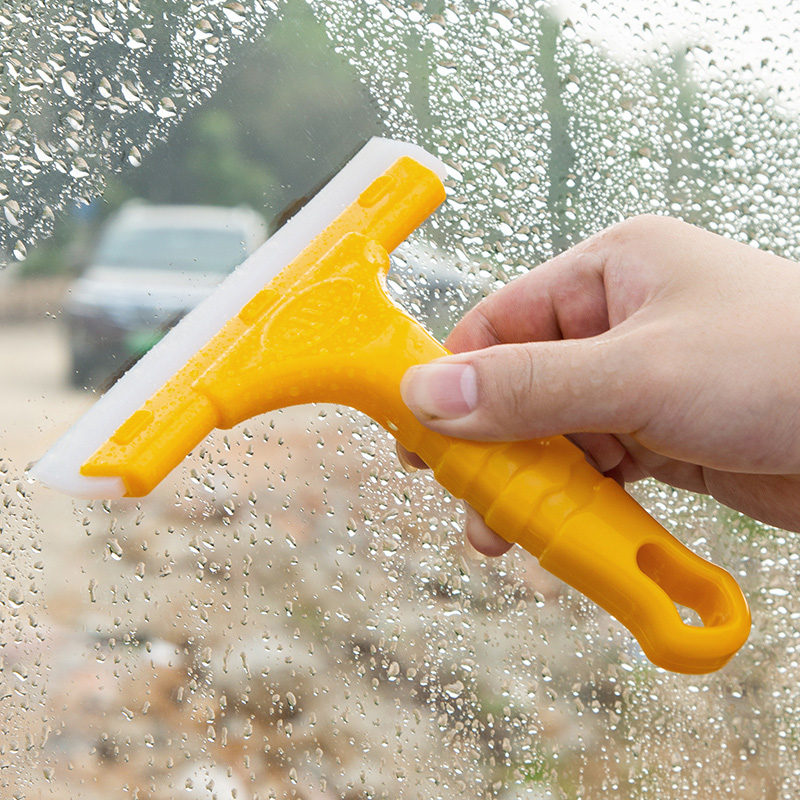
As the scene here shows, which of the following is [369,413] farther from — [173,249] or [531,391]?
[173,249]

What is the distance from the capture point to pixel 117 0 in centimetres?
57

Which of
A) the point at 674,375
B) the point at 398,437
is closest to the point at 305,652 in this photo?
the point at 398,437

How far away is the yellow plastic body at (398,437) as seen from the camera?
39 centimetres

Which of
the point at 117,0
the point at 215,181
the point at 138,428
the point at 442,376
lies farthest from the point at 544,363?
the point at 117,0

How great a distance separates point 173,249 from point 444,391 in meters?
0.30

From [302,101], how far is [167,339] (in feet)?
0.87

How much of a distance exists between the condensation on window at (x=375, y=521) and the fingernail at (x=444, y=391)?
22 centimetres

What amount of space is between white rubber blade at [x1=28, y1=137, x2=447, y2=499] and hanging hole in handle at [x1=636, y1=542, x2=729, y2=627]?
0.28 metres

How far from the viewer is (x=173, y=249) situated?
0.58 m

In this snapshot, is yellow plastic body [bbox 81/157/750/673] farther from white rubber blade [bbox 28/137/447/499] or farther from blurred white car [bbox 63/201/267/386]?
blurred white car [bbox 63/201/267/386]

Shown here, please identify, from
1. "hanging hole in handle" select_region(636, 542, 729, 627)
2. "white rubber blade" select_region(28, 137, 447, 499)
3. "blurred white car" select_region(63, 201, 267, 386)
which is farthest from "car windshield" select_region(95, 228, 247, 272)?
"hanging hole in handle" select_region(636, 542, 729, 627)

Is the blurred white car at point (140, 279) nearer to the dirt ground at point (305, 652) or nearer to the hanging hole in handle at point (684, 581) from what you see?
the dirt ground at point (305, 652)

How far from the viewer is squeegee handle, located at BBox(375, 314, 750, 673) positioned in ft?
1.24

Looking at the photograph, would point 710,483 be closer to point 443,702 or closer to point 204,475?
point 443,702
